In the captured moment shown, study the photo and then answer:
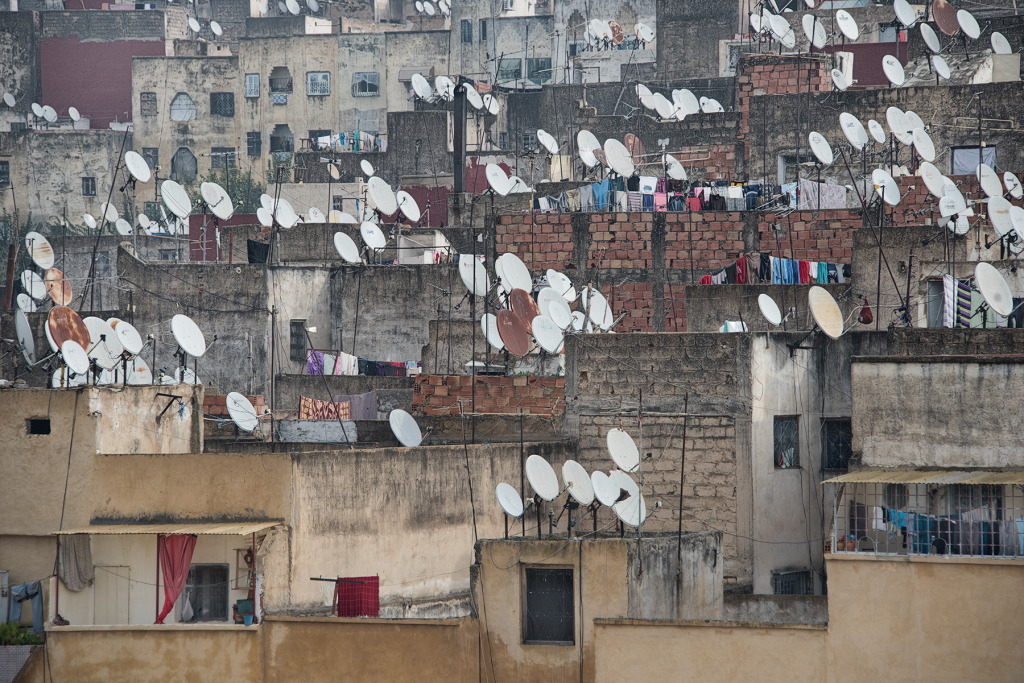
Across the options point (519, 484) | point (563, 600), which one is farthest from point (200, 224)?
point (563, 600)

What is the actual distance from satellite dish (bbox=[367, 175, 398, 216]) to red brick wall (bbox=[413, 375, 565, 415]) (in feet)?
28.3

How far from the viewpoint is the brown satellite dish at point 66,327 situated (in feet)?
79.0

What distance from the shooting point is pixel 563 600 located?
1828 centimetres

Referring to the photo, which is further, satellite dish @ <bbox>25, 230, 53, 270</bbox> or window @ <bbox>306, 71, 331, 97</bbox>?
window @ <bbox>306, 71, 331, 97</bbox>

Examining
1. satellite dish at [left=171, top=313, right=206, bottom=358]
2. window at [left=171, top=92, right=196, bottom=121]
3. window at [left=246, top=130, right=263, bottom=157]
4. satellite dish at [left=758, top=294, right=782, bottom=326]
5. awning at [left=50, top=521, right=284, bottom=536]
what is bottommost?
awning at [left=50, top=521, right=284, bottom=536]

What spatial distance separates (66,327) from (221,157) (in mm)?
35280

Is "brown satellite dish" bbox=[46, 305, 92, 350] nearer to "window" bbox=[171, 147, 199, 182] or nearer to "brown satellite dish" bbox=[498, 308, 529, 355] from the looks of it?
"brown satellite dish" bbox=[498, 308, 529, 355]

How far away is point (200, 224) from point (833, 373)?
1002 inches

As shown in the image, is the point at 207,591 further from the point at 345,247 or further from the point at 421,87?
the point at 421,87

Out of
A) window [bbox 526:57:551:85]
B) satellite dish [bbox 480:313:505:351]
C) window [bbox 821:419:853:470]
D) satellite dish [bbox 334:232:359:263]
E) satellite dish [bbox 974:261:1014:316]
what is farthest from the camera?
window [bbox 526:57:551:85]

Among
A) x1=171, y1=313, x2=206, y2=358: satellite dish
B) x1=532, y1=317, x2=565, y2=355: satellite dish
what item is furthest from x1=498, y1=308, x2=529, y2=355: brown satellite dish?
x1=171, y1=313, x2=206, y2=358: satellite dish

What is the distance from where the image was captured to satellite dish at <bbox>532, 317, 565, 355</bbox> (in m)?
24.9

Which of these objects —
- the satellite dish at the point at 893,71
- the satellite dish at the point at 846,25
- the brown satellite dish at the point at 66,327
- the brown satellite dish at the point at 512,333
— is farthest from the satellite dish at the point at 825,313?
the satellite dish at the point at 846,25

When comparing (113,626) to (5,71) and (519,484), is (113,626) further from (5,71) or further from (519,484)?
(5,71)
